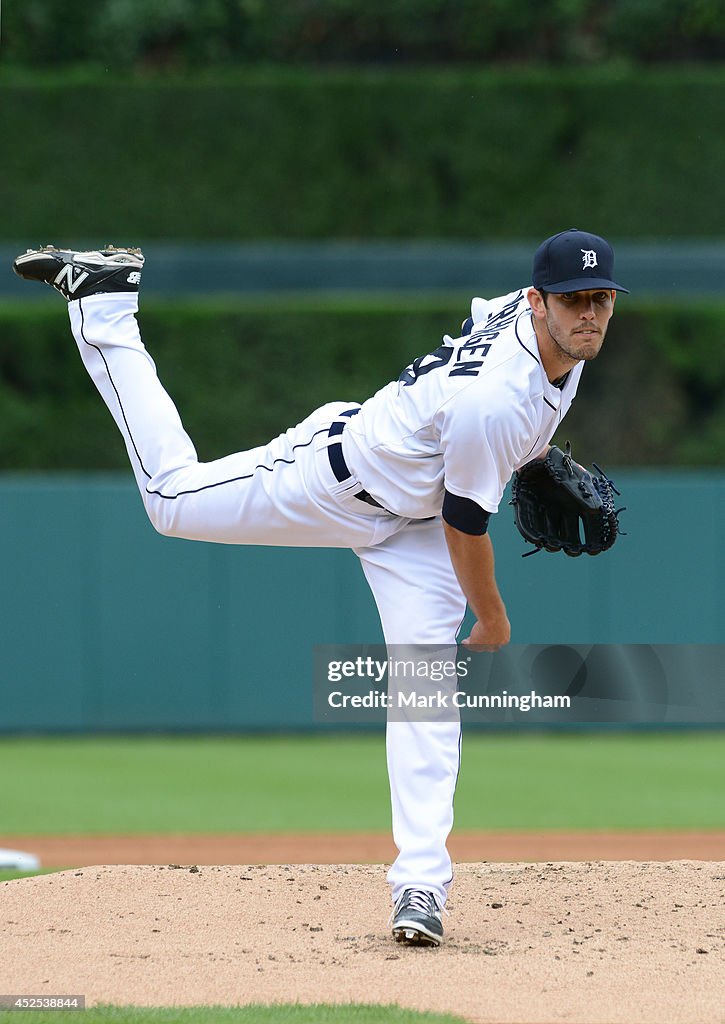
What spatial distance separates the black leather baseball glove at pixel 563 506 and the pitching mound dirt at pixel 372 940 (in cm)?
100

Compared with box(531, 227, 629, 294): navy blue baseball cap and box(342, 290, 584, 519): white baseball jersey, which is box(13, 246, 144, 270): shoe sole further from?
box(531, 227, 629, 294): navy blue baseball cap

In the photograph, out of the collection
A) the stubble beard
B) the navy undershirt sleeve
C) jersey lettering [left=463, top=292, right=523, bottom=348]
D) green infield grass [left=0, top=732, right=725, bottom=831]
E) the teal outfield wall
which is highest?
jersey lettering [left=463, top=292, right=523, bottom=348]

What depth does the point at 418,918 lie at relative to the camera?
12.3 ft

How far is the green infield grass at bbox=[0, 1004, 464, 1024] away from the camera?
3.21 m

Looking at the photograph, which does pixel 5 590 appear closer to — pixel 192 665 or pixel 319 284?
pixel 192 665

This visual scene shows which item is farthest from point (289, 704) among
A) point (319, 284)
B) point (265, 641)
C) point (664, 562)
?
point (319, 284)

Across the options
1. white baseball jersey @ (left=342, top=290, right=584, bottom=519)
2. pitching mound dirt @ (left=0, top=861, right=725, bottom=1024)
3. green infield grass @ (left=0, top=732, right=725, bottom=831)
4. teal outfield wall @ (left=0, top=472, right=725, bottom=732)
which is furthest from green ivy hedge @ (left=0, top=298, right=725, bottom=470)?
white baseball jersey @ (left=342, top=290, right=584, bottom=519)

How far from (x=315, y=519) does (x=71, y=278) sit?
36.9 inches

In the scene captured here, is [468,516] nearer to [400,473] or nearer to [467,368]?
[400,473]

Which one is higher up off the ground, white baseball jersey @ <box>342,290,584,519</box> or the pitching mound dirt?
white baseball jersey @ <box>342,290,584,519</box>

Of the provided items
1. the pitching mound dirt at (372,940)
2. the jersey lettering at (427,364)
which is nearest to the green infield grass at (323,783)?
the pitching mound dirt at (372,940)

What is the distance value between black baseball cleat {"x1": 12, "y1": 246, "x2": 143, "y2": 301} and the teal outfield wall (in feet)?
19.5

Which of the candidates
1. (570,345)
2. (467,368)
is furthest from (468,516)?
(570,345)

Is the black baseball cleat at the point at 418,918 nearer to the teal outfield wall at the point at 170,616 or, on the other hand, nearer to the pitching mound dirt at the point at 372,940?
the pitching mound dirt at the point at 372,940
